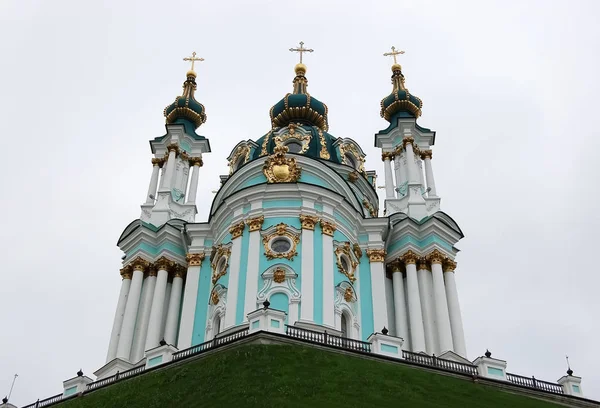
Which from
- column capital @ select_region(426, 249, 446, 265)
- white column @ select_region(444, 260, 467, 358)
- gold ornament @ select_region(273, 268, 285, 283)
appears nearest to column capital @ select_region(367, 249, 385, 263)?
column capital @ select_region(426, 249, 446, 265)

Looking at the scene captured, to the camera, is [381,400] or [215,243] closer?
[381,400]

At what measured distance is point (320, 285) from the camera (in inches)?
1056

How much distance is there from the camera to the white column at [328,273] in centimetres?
2617

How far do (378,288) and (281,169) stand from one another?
6.08 meters

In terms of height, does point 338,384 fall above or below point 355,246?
below

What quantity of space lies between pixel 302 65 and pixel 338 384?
27.1 metres

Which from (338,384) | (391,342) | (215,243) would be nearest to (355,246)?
(215,243)

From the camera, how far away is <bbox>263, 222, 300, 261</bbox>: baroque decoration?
27514mm

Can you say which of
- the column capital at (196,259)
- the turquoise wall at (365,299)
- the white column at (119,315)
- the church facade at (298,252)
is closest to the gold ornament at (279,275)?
the church facade at (298,252)

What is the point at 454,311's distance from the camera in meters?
29.9

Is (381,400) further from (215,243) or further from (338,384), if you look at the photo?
(215,243)

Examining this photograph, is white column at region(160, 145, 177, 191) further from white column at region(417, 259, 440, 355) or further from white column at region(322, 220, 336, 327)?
white column at region(417, 259, 440, 355)

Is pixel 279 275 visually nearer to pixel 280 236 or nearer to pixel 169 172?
pixel 280 236

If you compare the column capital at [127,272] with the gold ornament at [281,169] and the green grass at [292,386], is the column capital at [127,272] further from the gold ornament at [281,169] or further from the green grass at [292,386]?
the green grass at [292,386]
